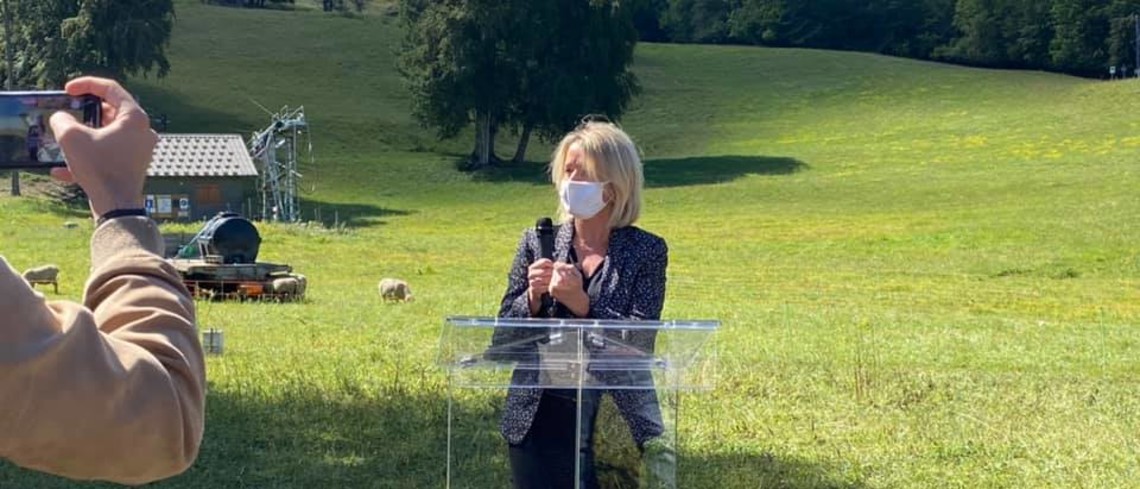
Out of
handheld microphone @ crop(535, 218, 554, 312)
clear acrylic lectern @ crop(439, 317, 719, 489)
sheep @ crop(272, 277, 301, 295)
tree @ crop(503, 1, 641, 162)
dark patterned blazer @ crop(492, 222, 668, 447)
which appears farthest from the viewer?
tree @ crop(503, 1, 641, 162)

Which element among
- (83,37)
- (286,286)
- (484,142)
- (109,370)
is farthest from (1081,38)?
(109,370)

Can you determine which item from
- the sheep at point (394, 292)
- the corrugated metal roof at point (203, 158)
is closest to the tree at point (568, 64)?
the corrugated metal roof at point (203, 158)

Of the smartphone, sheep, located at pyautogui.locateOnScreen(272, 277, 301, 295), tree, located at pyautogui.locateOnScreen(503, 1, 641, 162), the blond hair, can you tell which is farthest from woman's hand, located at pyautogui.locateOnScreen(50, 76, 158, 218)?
tree, located at pyautogui.locateOnScreen(503, 1, 641, 162)

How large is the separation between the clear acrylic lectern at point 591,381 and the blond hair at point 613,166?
0.51 m

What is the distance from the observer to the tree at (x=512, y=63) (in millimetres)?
66000

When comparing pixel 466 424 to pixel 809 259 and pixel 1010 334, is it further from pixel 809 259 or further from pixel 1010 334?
pixel 809 259

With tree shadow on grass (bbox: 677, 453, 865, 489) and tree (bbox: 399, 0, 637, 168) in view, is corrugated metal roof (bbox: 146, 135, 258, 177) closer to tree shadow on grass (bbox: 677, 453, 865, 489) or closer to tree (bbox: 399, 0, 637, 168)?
tree (bbox: 399, 0, 637, 168)

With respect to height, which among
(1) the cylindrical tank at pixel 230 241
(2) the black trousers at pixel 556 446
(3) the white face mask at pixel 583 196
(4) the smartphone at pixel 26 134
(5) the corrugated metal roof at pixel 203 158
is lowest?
(5) the corrugated metal roof at pixel 203 158

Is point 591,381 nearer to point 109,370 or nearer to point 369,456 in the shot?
point 369,456

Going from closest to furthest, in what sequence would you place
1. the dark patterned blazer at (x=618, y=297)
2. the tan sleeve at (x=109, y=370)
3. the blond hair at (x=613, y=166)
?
1. the tan sleeve at (x=109, y=370)
2. the dark patterned blazer at (x=618, y=297)
3. the blond hair at (x=613, y=166)

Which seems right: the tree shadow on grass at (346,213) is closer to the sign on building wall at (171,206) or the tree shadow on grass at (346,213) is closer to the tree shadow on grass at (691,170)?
the sign on building wall at (171,206)

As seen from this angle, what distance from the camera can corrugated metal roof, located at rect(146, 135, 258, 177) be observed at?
51500mm

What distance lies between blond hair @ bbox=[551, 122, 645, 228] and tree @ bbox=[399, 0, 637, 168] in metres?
60.0

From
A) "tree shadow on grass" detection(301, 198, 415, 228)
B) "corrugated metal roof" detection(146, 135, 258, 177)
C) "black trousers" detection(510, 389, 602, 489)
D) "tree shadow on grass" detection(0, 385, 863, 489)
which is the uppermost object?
"black trousers" detection(510, 389, 602, 489)
